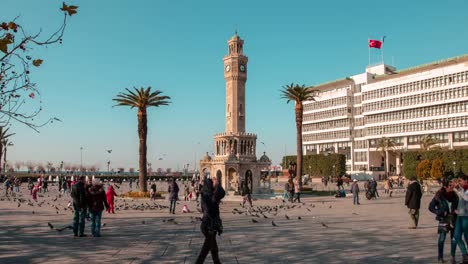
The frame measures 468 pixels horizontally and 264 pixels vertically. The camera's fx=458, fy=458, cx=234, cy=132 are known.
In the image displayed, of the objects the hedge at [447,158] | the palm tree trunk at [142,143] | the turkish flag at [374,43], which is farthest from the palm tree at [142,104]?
the turkish flag at [374,43]

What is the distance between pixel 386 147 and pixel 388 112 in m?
9.02

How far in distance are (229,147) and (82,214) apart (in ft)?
146

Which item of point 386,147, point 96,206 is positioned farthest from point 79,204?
point 386,147

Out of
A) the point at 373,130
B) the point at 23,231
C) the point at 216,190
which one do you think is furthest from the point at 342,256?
the point at 373,130

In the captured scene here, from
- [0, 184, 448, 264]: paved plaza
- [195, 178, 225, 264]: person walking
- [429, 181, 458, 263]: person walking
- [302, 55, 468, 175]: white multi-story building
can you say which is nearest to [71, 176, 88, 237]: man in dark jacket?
[0, 184, 448, 264]: paved plaza

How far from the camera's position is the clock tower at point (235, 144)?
187ft

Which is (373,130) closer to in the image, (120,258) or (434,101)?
(434,101)

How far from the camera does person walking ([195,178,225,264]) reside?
385 inches

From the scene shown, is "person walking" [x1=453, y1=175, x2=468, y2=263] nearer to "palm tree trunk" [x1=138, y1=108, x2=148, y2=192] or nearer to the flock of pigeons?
the flock of pigeons

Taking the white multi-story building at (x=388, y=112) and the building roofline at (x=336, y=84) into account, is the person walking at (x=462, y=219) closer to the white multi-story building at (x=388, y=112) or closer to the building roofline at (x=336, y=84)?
the white multi-story building at (x=388, y=112)

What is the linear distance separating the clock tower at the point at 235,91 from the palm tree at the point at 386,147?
4565 centimetres

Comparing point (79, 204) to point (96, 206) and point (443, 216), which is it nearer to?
point (96, 206)

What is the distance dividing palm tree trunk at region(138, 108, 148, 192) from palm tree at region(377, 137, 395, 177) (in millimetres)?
63317

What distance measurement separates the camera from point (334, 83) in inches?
4609
